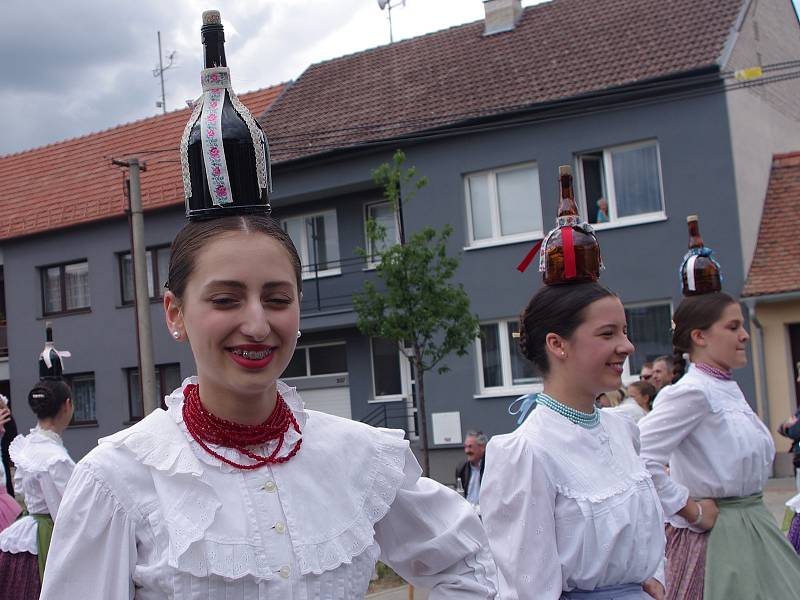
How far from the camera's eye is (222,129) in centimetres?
252

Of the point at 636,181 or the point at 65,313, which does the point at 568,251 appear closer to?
the point at 636,181

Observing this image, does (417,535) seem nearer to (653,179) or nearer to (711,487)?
Answer: (711,487)

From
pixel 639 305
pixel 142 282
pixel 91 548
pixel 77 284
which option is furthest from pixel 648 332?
pixel 91 548

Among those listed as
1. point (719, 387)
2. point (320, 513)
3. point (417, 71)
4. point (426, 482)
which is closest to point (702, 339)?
point (719, 387)

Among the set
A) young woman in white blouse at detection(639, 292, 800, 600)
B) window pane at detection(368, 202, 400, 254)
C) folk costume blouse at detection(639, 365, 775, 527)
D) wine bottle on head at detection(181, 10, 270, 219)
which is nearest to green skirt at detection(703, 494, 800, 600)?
young woman in white blouse at detection(639, 292, 800, 600)

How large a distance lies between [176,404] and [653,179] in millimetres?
17366

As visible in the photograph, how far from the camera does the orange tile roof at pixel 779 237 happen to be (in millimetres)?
18000

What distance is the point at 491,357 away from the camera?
68.1 feet

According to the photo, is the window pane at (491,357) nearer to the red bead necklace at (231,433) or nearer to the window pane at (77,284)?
the window pane at (77,284)

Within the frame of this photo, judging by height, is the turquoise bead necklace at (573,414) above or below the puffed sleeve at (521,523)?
above

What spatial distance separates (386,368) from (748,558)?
18087 mm

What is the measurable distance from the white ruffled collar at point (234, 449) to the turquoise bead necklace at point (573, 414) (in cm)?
150

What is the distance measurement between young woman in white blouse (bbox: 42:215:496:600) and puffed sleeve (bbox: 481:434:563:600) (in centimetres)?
96

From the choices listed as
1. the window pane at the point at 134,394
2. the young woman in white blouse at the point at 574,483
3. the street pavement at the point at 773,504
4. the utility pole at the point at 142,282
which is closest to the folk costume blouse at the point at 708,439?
the young woman in white blouse at the point at 574,483
